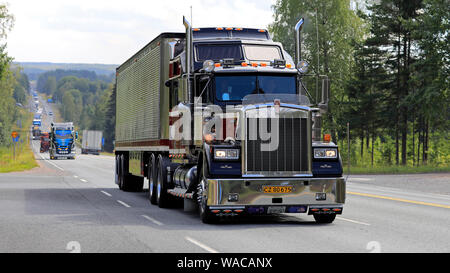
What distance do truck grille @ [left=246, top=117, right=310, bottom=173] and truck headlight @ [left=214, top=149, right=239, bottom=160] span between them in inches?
8.7

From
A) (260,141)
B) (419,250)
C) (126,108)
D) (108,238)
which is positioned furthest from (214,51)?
(126,108)

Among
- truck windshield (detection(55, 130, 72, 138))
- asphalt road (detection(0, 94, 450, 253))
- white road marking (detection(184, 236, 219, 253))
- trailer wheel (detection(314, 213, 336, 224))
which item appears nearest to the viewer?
white road marking (detection(184, 236, 219, 253))

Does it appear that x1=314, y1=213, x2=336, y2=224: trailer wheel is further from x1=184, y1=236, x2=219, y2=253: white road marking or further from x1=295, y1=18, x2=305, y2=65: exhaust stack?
x1=295, y1=18, x2=305, y2=65: exhaust stack

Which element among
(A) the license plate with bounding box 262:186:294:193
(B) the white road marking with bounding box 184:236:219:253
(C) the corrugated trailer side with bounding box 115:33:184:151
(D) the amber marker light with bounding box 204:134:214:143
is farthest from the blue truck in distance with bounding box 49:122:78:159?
(B) the white road marking with bounding box 184:236:219:253

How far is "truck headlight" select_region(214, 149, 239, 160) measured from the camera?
13055mm

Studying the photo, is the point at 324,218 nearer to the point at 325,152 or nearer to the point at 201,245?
the point at 325,152

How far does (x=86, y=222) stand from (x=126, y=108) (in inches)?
394

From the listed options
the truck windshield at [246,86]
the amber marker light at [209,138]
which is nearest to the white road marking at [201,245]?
the amber marker light at [209,138]

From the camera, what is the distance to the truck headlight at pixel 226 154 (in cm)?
1305

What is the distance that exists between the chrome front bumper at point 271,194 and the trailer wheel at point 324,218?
416 millimetres

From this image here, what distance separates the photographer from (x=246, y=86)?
14.6m

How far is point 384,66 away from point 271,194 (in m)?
42.0

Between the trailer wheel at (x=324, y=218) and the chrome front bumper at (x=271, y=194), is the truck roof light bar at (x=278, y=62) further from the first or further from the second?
the trailer wheel at (x=324, y=218)
